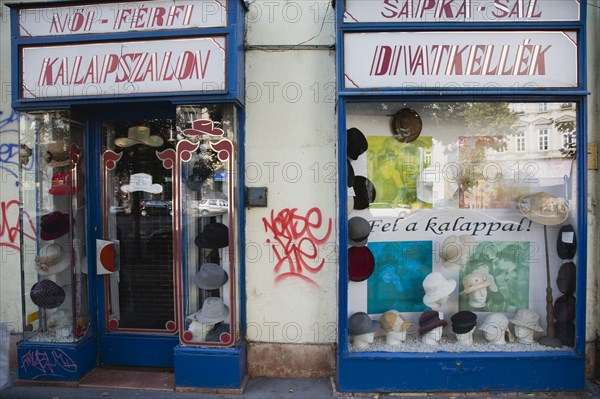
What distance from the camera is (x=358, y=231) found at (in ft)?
13.6

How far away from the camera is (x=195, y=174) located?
13.2 ft

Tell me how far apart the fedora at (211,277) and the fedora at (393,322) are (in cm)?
169

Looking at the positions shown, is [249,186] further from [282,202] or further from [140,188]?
[140,188]

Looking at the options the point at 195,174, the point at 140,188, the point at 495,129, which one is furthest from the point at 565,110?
the point at 140,188

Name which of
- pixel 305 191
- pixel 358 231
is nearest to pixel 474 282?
pixel 358 231

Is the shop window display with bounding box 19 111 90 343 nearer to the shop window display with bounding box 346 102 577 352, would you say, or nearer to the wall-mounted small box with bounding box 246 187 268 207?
the wall-mounted small box with bounding box 246 187 268 207

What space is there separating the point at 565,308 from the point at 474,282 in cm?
90

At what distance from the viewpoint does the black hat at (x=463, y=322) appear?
164 inches

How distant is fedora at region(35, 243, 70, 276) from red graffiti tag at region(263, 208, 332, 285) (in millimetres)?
2173

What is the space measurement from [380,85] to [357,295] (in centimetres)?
215

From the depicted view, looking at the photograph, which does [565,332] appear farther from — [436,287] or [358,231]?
[358,231]

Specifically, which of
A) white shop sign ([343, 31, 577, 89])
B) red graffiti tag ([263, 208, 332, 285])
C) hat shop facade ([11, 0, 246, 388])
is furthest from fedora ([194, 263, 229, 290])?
white shop sign ([343, 31, 577, 89])

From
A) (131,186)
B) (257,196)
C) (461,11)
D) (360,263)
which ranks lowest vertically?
(360,263)

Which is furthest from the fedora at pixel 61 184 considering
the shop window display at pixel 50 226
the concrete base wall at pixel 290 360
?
the concrete base wall at pixel 290 360
